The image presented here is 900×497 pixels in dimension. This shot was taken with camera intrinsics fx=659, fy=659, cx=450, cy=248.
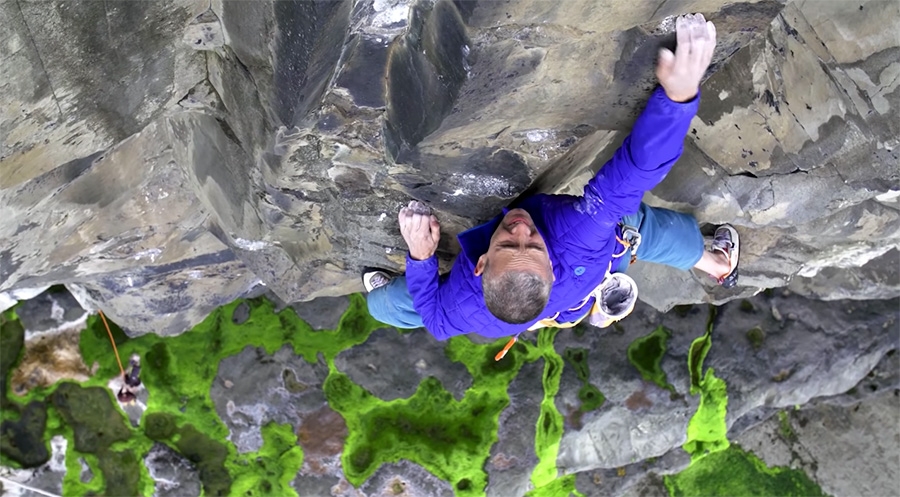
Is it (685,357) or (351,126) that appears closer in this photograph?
(351,126)

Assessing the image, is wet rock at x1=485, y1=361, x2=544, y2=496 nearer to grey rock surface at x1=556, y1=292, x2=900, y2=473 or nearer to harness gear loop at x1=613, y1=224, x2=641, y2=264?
grey rock surface at x1=556, y1=292, x2=900, y2=473

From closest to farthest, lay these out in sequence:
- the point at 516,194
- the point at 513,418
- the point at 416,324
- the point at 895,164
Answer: the point at 895,164
the point at 516,194
the point at 416,324
the point at 513,418

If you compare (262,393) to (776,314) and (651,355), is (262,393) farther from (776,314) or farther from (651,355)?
(776,314)

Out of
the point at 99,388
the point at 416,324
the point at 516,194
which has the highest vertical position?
the point at 516,194

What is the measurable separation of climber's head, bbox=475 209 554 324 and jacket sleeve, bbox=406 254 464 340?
1.58 ft

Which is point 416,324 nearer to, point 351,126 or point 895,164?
point 351,126

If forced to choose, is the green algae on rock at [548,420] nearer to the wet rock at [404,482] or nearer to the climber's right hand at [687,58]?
the wet rock at [404,482]

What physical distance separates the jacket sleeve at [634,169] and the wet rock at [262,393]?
87.6 inches

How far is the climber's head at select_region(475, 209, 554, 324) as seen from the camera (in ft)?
7.09

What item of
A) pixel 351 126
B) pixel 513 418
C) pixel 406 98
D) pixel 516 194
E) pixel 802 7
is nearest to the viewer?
pixel 406 98

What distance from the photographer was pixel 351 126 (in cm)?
206

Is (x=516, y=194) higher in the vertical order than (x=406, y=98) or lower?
lower

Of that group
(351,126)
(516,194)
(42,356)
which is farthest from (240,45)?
(42,356)

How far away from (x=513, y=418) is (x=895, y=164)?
2441 mm
